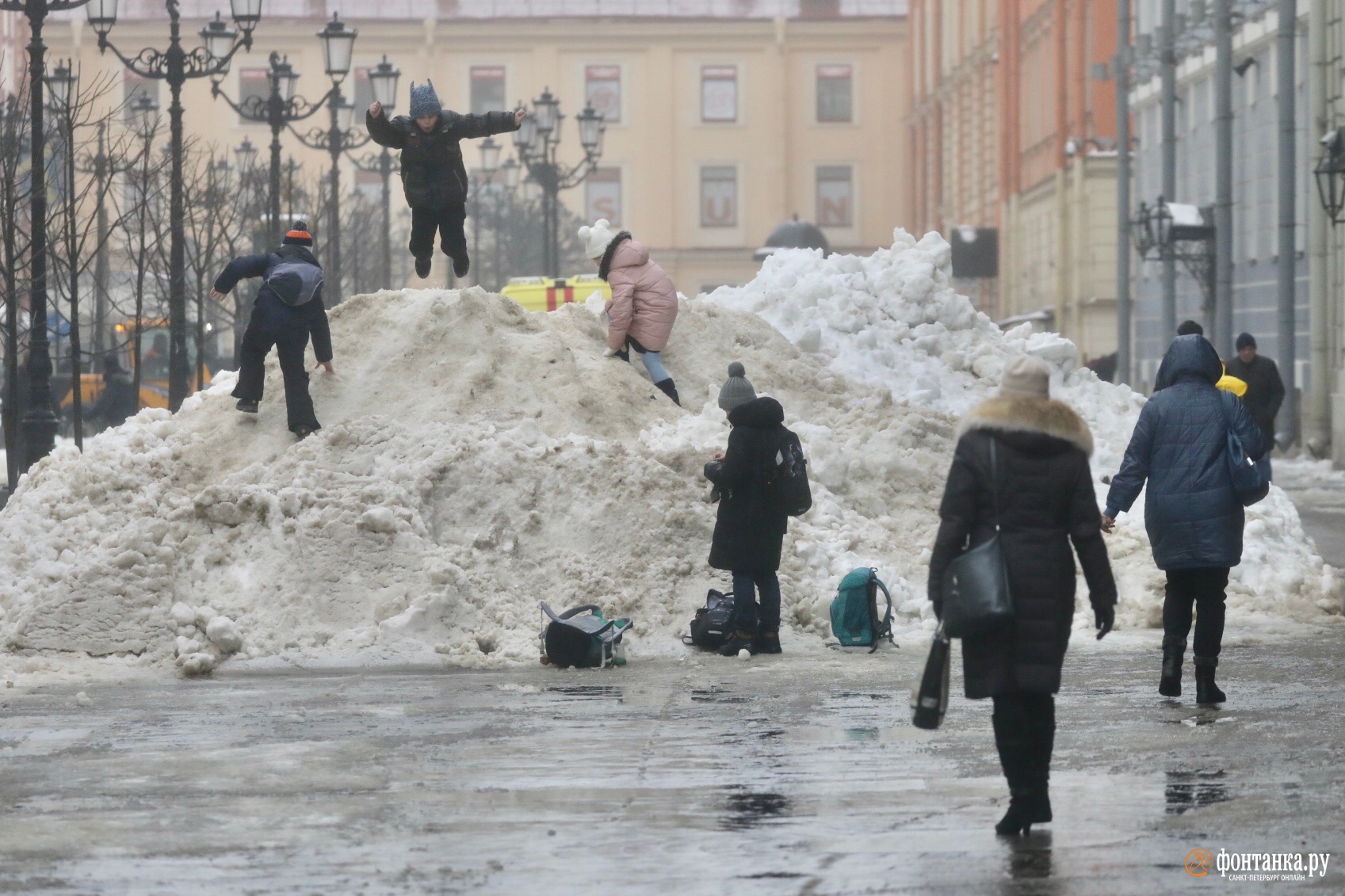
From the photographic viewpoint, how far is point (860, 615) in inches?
478

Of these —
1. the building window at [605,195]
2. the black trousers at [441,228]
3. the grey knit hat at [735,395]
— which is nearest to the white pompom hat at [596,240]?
the black trousers at [441,228]

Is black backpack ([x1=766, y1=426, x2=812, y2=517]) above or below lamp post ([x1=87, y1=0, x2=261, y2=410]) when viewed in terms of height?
below

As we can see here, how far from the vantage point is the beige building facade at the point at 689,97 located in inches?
2904

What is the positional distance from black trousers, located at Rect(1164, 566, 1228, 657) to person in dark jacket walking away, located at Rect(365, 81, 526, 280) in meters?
5.85

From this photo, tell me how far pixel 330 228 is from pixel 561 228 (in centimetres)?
3303

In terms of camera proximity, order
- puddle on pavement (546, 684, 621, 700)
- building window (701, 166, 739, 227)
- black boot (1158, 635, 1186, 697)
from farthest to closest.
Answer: building window (701, 166, 739, 227) < puddle on pavement (546, 684, 621, 700) < black boot (1158, 635, 1186, 697)

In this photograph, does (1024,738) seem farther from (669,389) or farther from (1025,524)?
(669,389)

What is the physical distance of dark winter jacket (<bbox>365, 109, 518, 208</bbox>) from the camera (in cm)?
1399

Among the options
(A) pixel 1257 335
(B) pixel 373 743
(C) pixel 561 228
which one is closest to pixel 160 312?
(A) pixel 1257 335

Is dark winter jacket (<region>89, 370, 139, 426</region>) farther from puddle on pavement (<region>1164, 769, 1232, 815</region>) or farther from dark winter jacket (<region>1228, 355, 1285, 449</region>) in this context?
puddle on pavement (<region>1164, 769, 1232, 815</region>)

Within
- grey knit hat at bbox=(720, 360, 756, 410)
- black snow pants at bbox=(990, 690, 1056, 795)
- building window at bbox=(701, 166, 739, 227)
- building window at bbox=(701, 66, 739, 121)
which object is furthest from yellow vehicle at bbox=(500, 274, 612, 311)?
building window at bbox=(701, 66, 739, 121)

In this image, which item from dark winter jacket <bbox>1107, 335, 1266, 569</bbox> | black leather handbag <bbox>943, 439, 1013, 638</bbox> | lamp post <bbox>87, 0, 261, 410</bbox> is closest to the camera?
black leather handbag <bbox>943, 439, 1013, 638</bbox>

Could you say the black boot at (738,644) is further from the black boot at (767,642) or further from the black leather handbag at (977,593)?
the black leather handbag at (977,593)

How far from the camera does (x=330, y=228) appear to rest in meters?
33.6
